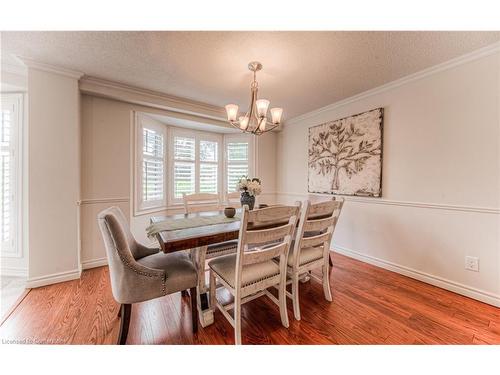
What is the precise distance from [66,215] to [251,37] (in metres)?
2.66

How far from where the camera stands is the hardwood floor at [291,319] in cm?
141

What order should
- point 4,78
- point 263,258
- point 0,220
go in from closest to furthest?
1. point 263,258
2. point 4,78
3. point 0,220

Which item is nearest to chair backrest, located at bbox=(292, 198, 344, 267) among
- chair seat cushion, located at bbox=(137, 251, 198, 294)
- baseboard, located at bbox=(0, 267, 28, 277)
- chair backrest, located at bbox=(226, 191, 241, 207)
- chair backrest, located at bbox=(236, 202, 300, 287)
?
chair backrest, located at bbox=(236, 202, 300, 287)

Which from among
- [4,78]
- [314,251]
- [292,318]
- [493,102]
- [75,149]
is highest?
[4,78]

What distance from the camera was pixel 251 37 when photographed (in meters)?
1.60

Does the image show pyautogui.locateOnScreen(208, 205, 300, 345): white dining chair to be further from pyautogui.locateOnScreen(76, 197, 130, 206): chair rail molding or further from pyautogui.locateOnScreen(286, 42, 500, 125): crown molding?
pyautogui.locateOnScreen(286, 42, 500, 125): crown molding

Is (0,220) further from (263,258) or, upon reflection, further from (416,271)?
(416,271)

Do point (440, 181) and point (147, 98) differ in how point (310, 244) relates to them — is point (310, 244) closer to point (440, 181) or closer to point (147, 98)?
point (440, 181)

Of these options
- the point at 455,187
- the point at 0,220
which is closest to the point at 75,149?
the point at 0,220

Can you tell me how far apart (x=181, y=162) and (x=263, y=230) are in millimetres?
2896

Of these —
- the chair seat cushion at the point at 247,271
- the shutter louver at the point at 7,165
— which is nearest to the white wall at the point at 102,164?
the shutter louver at the point at 7,165

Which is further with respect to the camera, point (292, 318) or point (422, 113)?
point (422, 113)

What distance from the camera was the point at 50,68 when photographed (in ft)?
6.81

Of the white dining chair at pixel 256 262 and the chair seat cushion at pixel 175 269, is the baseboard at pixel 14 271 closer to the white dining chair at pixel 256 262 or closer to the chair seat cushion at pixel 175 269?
the chair seat cushion at pixel 175 269
